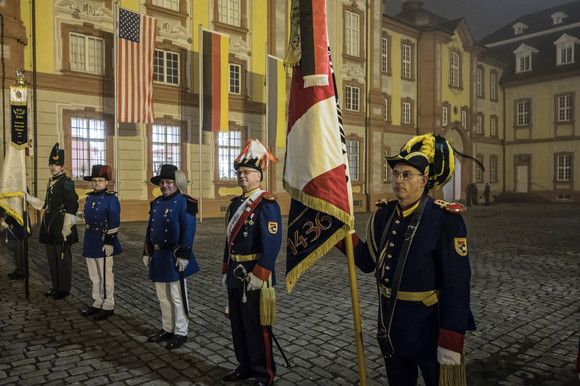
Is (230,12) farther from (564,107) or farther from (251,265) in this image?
(564,107)

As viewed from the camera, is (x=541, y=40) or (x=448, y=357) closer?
(x=448, y=357)

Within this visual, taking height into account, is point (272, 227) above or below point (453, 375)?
above

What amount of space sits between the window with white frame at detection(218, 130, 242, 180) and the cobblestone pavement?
11.1 m

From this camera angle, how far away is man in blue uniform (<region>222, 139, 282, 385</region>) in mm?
3877

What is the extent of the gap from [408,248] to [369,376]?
2062mm

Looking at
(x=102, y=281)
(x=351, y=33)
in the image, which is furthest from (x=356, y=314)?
(x=351, y=33)

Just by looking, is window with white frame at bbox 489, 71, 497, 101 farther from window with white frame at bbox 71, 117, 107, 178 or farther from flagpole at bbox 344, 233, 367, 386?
flagpole at bbox 344, 233, 367, 386

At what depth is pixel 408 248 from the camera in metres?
2.62

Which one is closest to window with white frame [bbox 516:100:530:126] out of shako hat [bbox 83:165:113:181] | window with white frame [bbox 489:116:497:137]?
window with white frame [bbox 489:116:497:137]

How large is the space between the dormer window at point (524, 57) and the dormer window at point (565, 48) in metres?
1.86

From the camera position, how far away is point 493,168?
3691cm

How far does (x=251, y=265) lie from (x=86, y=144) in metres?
14.8

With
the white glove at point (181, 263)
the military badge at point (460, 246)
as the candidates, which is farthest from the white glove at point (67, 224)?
the military badge at point (460, 246)

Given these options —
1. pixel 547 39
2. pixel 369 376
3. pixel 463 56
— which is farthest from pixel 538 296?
pixel 547 39
